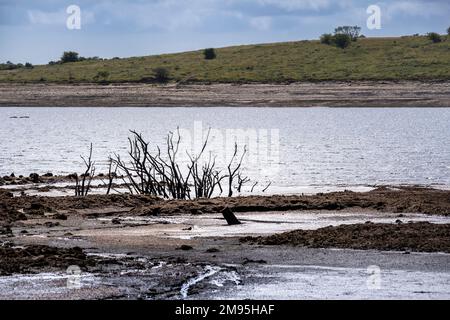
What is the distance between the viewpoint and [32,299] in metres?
13.3

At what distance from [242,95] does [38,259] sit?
6976 cm

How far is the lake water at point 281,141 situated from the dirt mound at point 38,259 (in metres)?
14.2

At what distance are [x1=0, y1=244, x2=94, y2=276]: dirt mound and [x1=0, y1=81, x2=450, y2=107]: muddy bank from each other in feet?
203

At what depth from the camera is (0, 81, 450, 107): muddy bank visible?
80375 millimetres

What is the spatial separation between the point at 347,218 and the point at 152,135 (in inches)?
1708

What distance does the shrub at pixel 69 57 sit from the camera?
127769 mm

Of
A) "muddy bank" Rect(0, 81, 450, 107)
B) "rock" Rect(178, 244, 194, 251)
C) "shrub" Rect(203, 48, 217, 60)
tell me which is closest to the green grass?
"shrub" Rect(203, 48, 217, 60)

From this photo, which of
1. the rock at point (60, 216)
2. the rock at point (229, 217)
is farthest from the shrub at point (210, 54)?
the rock at point (229, 217)

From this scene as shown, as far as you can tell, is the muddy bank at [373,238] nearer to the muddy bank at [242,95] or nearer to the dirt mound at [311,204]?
the dirt mound at [311,204]

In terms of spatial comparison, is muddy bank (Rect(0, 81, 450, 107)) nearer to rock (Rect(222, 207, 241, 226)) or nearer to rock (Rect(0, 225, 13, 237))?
rock (Rect(222, 207, 241, 226))

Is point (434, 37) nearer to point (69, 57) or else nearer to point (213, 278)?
point (69, 57)

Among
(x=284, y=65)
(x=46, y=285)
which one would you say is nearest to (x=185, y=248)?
(x=46, y=285)
